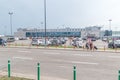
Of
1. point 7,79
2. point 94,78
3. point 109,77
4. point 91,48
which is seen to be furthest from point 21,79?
point 91,48

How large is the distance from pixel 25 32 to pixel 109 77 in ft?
503

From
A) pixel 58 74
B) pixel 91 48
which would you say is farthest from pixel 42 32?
pixel 58 74

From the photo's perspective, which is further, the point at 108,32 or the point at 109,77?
the point at 108,32

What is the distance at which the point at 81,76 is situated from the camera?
13.7 m

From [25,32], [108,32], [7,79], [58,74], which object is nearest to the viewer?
[7,79]

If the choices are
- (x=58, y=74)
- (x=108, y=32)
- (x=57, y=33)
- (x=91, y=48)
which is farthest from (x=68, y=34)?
(x=58, y=74)

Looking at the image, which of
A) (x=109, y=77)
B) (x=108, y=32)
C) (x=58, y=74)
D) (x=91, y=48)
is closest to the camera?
(x=109, y=77)

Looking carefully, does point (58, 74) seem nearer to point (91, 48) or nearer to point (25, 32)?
point (91, 48)

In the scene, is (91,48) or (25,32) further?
(25,32)

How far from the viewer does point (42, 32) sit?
15762 centimetres

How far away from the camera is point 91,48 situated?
37312 mm

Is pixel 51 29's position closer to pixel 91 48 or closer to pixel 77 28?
pixel 77 28

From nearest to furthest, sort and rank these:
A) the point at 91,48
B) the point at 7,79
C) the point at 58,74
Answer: the point at 7,79 < the point at 58,74 < the point at 91,48

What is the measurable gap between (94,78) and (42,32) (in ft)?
477
